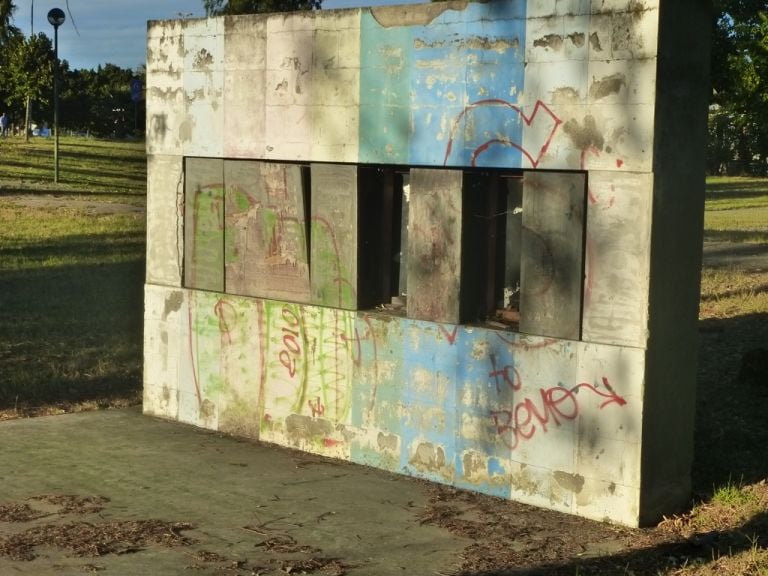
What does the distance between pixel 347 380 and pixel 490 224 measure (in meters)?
1.49

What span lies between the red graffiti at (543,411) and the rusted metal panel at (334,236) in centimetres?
149

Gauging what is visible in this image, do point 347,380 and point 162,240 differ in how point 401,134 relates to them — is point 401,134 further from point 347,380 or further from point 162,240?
point 162,240

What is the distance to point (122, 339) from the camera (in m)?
13.9

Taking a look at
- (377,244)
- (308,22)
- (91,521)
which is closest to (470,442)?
(377,244)

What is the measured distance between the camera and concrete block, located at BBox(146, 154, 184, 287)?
9.69m

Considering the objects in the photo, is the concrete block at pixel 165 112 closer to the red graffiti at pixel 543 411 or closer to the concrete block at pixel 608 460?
the red graffiti at pixel 543 411

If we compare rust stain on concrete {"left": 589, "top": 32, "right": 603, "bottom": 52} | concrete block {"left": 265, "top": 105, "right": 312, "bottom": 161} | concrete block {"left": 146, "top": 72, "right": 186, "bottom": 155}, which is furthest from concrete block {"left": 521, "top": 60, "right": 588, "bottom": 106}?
concrete block {"left": 146, "top": 72, "right": 186, "bottom": 155}

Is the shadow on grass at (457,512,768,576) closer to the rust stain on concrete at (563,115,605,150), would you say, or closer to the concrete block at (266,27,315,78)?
the rust stain on concrete at (563,115,605,150)

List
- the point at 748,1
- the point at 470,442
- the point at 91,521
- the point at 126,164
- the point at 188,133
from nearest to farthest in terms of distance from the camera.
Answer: the point at 91,521, the point at 470,442, the point at 188,133, the point at 748,1, the point at 126,164

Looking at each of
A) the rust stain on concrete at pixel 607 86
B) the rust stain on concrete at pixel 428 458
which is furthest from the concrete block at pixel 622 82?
the rust stain on concrete at pixel 428 458

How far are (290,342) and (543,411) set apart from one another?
2219mm

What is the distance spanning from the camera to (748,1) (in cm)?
1627

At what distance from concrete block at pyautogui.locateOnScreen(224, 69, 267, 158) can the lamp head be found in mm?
20150

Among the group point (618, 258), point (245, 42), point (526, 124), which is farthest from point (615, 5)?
point (245, 42)
